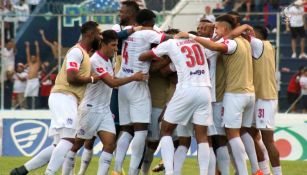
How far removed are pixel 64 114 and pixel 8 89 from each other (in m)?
11.2

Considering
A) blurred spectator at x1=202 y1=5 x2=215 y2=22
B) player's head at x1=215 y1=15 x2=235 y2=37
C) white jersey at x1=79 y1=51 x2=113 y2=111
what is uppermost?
player's head at x1=215 y1=15 x2=235 y2=37

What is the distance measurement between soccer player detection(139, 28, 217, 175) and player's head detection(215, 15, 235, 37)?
64 cm

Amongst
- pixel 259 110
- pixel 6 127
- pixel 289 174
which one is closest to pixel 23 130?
pixel 6 127

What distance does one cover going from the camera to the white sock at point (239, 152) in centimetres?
1675

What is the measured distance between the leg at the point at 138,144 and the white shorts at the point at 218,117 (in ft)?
3.50

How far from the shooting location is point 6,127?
25.6m

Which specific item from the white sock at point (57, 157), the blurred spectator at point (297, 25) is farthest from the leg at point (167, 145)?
the blurred spectator at point (297, 25)

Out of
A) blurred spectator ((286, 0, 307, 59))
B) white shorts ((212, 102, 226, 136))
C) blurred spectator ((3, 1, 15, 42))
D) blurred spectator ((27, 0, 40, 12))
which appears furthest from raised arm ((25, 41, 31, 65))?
white shorts ((212, 102, 226, 136))

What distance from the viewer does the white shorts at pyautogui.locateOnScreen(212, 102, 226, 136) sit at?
669 inches

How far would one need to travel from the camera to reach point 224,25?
16.9 m

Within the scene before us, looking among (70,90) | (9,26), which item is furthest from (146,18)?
(9,26)

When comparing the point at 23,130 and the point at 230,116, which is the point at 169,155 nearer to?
the point at 230,116

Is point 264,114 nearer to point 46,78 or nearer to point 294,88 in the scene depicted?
point 294,88

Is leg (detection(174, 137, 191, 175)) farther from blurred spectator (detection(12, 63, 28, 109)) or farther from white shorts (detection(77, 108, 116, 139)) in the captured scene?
blurred spectator (detection(12, 63, 28, 109))
